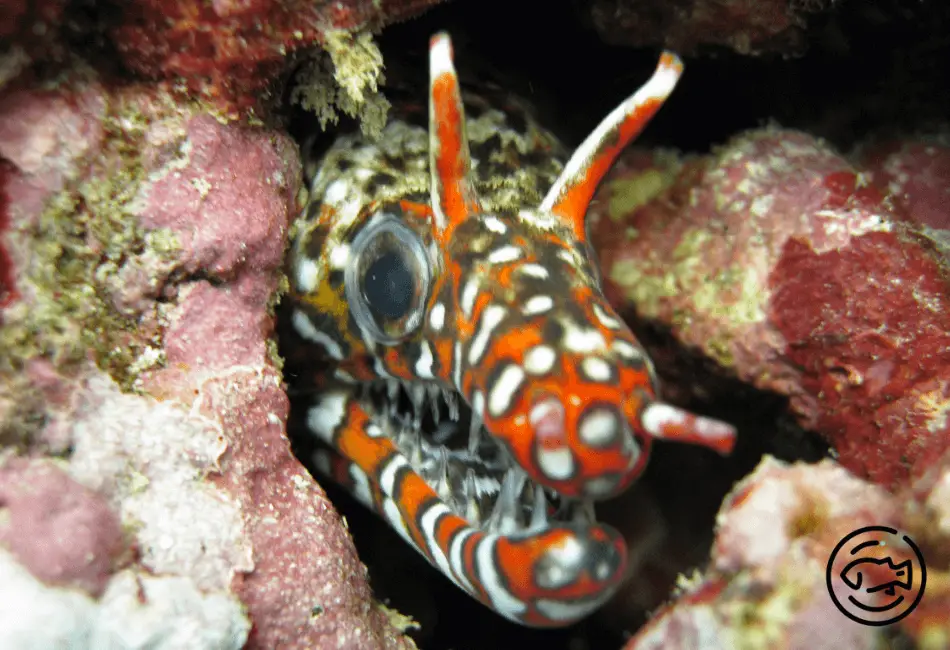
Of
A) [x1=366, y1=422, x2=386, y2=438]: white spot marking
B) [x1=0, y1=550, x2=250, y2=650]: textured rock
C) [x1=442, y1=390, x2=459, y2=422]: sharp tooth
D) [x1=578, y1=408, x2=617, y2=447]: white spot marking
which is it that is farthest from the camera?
[x1=366, y1=422, x2=386, y2=438]: white spot marking

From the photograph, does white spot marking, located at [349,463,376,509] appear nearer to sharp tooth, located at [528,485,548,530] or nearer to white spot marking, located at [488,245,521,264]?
sharp tooth, located at [528,485,548,530]

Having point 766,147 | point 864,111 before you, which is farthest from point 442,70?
point 864,111

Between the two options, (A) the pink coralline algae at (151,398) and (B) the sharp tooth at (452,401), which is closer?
(A) the pink coralline algae at (151,398)

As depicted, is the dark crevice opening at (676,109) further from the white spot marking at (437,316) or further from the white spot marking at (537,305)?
the white spot marking at (537,305)

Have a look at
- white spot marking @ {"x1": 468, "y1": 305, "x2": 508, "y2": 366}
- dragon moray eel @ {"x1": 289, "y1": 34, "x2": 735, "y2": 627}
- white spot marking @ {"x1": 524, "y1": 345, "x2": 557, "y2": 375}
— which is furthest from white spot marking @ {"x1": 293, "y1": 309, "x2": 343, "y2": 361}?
white spot marking @ {"x1": 524, "y1": 345, "x2": 557, "y2": 375}

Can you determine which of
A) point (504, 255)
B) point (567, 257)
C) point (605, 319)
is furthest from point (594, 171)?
point (605, 319)

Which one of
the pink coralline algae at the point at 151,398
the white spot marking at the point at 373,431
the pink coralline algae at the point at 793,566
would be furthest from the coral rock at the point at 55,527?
the pink coralline algae at the point at 793,566

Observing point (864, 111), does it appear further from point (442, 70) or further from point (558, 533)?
point (558, 533)

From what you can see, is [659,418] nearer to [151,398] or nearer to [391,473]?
[391,473]
